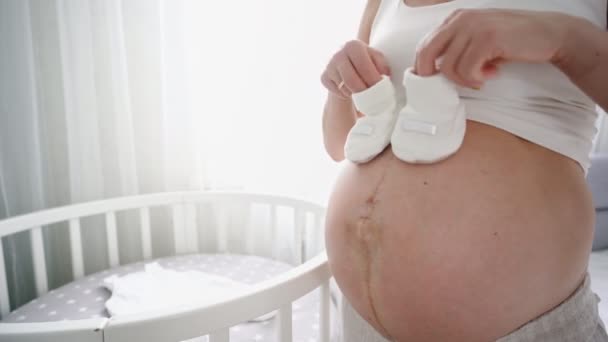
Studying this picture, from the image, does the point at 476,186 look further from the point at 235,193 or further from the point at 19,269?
the point at 19,269

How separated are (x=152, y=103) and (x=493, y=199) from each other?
1015mm

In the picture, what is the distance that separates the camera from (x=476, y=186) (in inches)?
17.1

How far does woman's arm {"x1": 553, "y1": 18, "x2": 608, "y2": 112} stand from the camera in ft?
1.37

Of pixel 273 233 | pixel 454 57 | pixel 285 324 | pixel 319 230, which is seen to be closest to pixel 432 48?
pixel 454 57

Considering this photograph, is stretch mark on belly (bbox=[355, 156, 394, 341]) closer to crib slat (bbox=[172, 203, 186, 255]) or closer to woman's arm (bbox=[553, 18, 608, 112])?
woman's arm (bbox=[553, 18, 608, 112])

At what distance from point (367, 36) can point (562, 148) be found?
348 mm

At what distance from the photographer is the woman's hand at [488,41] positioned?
39cm

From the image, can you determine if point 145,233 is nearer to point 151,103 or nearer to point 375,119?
point 151,103

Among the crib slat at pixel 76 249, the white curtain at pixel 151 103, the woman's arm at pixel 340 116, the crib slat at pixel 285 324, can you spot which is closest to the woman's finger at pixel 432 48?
the woman's arm at pixel 340 116

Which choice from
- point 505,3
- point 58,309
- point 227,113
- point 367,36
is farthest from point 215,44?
point 505,3

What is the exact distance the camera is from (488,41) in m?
0.39

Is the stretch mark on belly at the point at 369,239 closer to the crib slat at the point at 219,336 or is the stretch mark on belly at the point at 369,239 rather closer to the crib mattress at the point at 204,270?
the crib slat at the point at 219,336

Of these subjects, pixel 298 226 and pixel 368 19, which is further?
pixel 298 226

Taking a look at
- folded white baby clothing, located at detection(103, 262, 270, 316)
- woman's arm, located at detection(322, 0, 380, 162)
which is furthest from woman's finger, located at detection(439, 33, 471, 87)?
folded white baby clothing, located at detection(103, 262, 270, 316)
